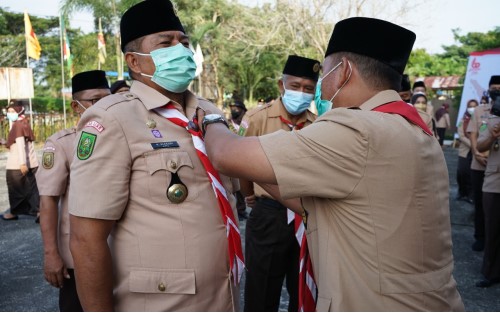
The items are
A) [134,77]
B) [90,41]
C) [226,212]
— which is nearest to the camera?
[226,212]

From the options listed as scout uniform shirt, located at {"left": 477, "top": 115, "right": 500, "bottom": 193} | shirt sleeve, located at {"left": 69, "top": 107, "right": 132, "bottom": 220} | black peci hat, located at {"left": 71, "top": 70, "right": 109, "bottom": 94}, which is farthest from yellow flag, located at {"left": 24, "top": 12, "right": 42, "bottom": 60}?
shirt sleeve, located at {"left": 69, "top": 107, "right": 132, "bottom": 220}

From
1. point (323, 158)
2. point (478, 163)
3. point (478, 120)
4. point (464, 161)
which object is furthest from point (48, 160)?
point (464, 161)

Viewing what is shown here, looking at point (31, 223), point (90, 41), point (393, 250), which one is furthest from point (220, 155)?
point (90, 41)

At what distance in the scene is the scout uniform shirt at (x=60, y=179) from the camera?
8.98 feet

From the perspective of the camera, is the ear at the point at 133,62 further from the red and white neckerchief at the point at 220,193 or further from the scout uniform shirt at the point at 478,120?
the scout uniform shirt at the point at 478,120

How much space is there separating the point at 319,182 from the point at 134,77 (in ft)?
3.55

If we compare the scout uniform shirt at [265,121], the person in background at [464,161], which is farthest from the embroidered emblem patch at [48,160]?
the person in background at [464,161]

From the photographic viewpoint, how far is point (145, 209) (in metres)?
1.80

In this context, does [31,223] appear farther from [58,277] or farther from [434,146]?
[434,146]

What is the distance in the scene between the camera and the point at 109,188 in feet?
5.61

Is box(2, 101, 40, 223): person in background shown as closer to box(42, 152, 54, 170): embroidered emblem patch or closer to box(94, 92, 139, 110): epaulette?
box(42, 152, 54, 170): embroidered emblem patch

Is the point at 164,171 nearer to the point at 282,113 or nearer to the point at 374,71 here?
the point at 374,71

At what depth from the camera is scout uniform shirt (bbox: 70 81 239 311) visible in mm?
1727

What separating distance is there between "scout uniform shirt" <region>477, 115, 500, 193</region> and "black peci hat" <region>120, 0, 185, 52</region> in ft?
12.7
